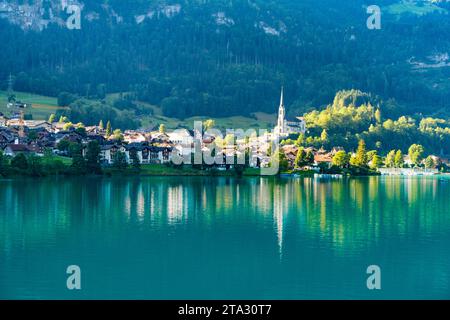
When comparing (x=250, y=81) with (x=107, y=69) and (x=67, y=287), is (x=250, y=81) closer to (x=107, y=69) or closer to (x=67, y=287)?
(x=107, y=69)

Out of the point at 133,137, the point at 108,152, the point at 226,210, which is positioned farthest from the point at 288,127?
the point at 226,210

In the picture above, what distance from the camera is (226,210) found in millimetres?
49906

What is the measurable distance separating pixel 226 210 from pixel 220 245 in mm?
13768

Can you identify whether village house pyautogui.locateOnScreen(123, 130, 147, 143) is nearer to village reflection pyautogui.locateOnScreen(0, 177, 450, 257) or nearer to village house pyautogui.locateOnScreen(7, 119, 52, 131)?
village house pyautogui.locateOnScreen(7, 119, 52, 131)

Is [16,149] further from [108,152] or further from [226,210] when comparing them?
[226,210]

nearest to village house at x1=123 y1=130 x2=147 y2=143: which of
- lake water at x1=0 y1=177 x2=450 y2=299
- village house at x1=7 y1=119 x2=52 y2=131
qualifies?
village house at x1=7 y1=119 x2=52 y2=131

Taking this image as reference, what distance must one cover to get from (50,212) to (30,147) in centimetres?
5355

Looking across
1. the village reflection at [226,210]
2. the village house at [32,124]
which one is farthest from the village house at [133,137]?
the village reflection at [226,210]

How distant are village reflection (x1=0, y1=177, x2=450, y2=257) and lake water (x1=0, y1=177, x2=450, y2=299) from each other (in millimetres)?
77

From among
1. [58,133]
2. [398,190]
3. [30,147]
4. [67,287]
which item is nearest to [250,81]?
[58,133]

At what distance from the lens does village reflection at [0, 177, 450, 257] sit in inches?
1586

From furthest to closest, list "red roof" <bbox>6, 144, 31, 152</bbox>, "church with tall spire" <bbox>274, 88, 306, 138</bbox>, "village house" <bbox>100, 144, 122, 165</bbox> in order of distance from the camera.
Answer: "church with tall spire" <bbox>274, 88, 306, 138</bbox> < "village house" <bbox>100, 144, 122, 165</bbox> < "red roof" <bbox>6, 144, 31, 152</bbox>

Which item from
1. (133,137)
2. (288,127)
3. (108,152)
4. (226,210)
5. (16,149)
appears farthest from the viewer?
(288,127)

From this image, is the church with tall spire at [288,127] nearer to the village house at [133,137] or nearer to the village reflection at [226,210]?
the village house at [133,137]
